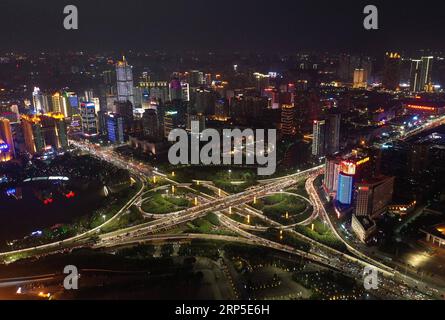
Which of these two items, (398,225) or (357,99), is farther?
(357,99)

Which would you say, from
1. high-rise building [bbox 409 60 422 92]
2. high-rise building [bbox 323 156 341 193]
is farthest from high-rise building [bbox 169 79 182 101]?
high-rise building [bbox 409 60 422 92]

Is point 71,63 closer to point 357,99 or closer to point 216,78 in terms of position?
point 216,78

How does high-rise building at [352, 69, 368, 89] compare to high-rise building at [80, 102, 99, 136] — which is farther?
high-rise building at [352, 69, 368, 89]

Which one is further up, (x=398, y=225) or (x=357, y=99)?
(x=357, y=99)

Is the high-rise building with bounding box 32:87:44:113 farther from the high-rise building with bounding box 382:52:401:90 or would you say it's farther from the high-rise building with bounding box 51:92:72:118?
the high-rise building with bounding box 382:52:401:90

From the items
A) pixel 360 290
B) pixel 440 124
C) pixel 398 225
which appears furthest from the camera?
pixel 440 124

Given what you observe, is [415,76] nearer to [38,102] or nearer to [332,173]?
[332,173]

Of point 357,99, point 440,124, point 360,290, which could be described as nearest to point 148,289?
point 360,290
